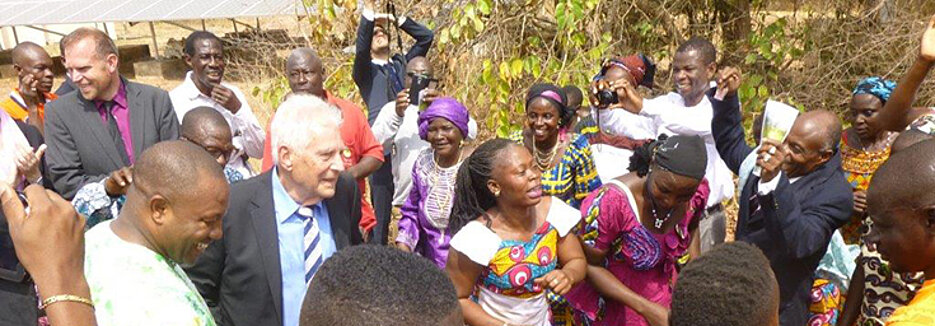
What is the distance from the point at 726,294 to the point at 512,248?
1.19 meters

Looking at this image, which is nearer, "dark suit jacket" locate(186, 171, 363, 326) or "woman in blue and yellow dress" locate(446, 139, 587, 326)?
"dark suit jacket" locate(186, 171, 363, 326)

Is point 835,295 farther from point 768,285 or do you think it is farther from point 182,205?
point 182,205

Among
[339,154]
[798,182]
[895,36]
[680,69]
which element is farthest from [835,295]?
[895,36]

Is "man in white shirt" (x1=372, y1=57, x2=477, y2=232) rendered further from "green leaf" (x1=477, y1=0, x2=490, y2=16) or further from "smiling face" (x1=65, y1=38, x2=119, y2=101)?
"smiling face" (x1=65, y1=38, x2=119, y2=101)

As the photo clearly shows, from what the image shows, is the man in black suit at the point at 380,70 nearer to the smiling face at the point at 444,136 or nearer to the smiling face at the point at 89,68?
the smiling face at the point at 444,136

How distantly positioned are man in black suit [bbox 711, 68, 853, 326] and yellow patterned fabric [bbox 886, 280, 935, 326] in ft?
3.24

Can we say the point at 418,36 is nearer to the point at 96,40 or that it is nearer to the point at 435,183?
the point at 435,183

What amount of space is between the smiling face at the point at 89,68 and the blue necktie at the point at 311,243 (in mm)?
1635

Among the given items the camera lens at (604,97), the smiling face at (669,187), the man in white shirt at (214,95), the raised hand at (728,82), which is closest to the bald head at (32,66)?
the man in white shirt at (214,95)

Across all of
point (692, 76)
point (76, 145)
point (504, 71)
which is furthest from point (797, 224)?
point (504, 71)

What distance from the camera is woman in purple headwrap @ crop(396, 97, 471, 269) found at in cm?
367

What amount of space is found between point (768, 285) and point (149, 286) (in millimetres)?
1529

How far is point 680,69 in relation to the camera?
426cm

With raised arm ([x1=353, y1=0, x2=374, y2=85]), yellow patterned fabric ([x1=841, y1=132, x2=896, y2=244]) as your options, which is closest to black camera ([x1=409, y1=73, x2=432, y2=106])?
raised arm ([x1=353, y1=0, x2=374, y2=85])
